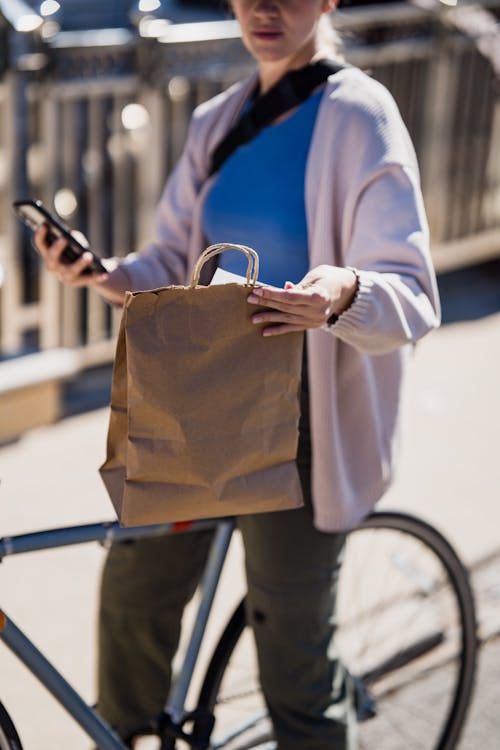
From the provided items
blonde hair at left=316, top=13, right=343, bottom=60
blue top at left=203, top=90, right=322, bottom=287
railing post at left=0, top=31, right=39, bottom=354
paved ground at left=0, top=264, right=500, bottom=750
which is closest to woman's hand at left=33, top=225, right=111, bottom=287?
blue top at left=203, top=90, right=322, bottom=287

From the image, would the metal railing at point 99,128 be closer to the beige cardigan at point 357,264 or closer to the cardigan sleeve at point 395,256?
the beige cardigan at point 357,264

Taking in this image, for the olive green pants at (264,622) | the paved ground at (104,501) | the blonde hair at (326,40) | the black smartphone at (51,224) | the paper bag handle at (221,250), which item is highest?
the blonde hair at (326,40)

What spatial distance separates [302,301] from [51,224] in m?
0.68

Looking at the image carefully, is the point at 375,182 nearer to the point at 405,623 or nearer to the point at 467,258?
the point at 405,623

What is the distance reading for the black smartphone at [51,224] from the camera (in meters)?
2.29

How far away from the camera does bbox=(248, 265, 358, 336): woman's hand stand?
70.7 inches

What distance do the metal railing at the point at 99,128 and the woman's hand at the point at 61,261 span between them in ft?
6.99

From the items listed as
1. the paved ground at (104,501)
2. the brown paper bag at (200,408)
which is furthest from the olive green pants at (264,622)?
the brown paper bag at (200,408)

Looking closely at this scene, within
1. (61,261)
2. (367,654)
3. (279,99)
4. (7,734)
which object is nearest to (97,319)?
(367,654)

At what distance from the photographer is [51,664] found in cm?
217

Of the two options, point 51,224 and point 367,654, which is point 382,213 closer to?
point 51,224

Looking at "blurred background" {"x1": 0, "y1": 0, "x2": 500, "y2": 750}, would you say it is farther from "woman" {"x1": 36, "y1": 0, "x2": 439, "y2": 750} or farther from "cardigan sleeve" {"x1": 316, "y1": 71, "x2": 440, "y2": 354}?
"cardigan sleeve" {"x1": 316, "y1": 71, "x2": 440, "y2": 354}

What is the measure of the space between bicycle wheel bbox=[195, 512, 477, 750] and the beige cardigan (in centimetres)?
27

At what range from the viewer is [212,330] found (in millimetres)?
1822
